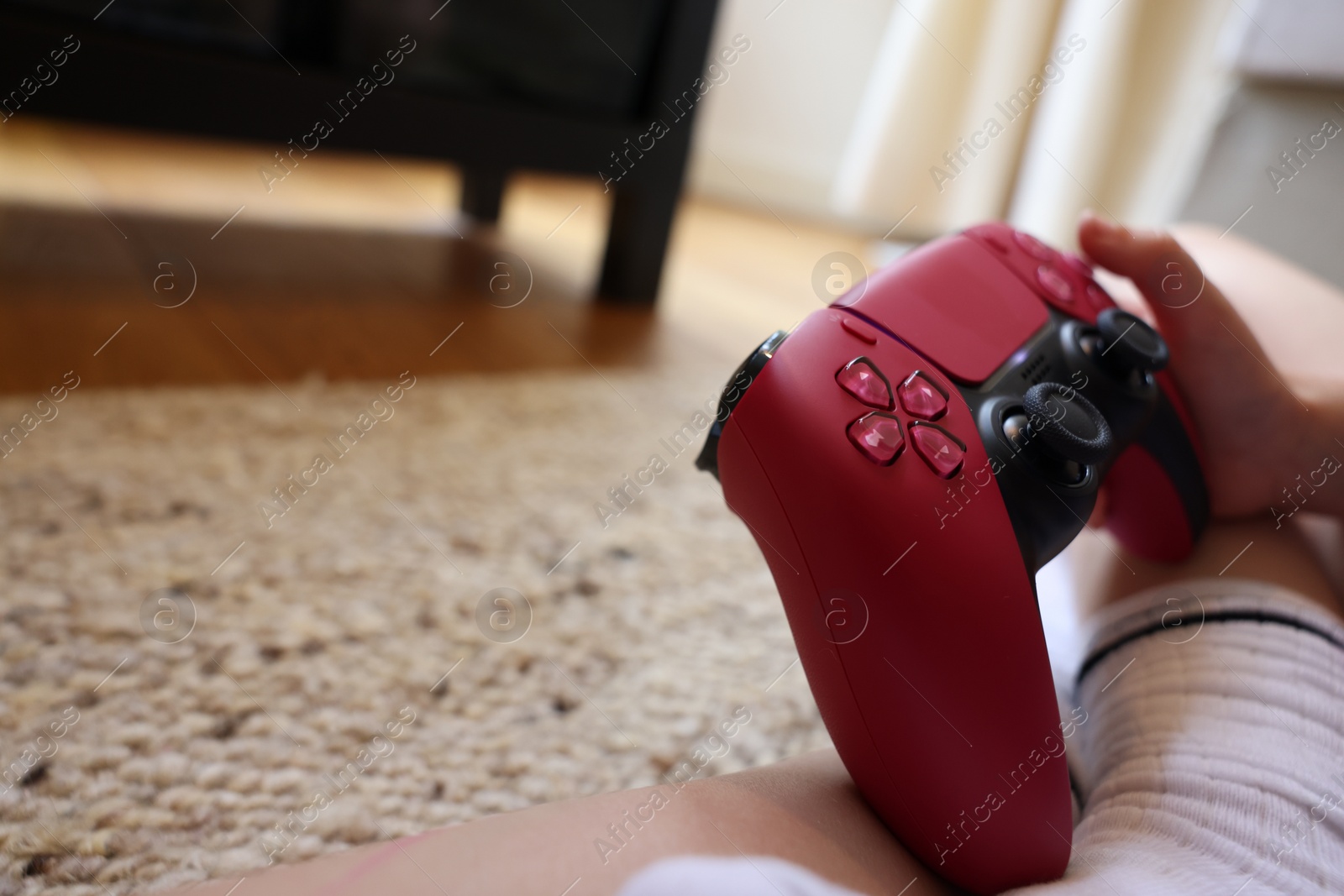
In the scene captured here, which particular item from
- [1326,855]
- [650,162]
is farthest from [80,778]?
[650,162]

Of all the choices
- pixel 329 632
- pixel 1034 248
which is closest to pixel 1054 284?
pixel 1034 248

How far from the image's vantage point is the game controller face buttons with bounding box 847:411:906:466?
0.94 ft

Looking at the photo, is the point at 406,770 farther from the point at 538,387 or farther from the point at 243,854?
the point at 538,387

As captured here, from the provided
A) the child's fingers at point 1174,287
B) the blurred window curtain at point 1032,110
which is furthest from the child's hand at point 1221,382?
the blurred window curtain at point 1032,110

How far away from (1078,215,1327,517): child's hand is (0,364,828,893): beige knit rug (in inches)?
10.0

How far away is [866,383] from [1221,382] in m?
0.25

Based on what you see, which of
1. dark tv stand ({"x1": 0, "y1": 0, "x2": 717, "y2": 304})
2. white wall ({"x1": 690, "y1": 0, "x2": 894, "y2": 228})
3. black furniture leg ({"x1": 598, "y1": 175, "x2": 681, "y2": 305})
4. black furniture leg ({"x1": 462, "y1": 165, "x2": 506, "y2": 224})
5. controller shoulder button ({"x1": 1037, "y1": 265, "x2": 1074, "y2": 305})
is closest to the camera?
controller shoulder button ({"x1": 1037, "y1": 265, "x2": 1074, "y2": 305})

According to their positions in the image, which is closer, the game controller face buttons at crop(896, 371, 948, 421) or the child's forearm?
the game controller face buttons at crop(896, 371, 948, 421)

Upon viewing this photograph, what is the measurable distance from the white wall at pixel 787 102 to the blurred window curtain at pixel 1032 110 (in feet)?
1.16

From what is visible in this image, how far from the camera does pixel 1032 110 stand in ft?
5.64

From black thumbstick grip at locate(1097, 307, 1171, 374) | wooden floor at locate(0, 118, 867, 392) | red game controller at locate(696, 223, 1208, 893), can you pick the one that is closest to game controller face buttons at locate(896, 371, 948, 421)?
red game controller at locate(696, 223, 1208, 893)

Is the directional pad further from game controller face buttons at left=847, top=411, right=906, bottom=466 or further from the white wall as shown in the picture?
the white wall

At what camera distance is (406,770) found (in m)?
0.42

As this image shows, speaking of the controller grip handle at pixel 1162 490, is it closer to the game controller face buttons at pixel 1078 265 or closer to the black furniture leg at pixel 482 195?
the game controller face buttons at pixel 1078 265
